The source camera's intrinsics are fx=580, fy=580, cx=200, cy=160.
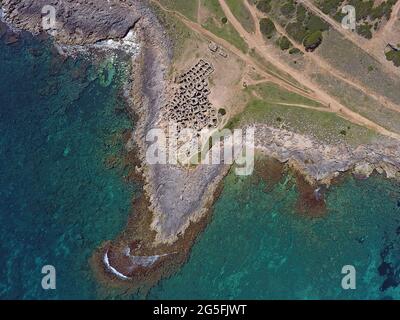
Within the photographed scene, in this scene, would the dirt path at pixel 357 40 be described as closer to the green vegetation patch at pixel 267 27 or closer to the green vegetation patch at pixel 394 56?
the green vegetation patch at pixel 394 56

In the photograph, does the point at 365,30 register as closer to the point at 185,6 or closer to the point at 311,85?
the point at 311,85

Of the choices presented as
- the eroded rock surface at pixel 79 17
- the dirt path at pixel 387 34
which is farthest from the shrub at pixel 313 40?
the eroded rock surface at pixel 79 17

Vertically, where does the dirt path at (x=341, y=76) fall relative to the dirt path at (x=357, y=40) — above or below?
below

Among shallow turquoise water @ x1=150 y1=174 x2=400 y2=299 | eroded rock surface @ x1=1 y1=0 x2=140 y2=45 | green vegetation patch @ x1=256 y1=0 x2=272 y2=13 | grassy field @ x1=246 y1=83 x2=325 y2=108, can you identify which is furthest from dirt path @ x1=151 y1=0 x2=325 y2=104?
eroded rock surface @ x1=1 y1=0 x2=140 y2=45

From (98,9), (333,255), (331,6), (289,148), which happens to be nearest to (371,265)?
(333,255)

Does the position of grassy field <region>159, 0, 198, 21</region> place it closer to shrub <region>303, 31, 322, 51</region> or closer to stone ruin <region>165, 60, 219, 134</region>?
stone ruin <region>165, 60, 219, 134</region>

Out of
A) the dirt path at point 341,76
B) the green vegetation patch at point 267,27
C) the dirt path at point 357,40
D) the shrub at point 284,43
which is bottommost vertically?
the dirt path at point 341,76
